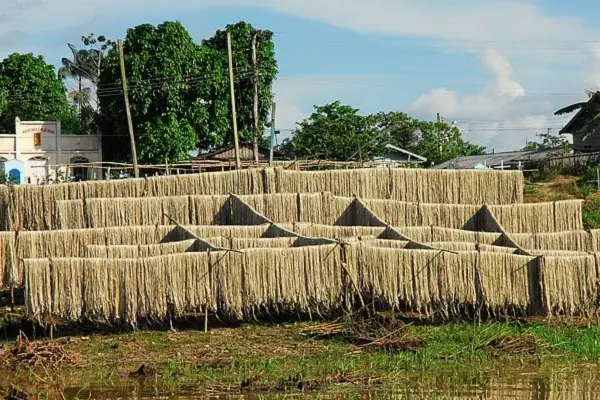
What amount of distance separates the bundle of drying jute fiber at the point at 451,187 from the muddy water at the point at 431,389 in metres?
10.5

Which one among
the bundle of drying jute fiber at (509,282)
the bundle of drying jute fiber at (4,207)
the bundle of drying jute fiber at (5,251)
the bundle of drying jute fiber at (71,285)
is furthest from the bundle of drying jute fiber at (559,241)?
the bundle of drying jute fiber at (4,207)

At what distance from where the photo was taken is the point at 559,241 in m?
20.4

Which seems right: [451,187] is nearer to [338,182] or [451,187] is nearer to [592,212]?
[338,182]

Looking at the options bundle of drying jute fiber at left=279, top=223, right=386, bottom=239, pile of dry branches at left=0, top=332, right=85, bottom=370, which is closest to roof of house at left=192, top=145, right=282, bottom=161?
bundle of drying jute fiber at left=279, top=223, right=386, bottom=239

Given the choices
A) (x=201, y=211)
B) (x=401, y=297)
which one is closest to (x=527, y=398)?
(x=401, y=297)

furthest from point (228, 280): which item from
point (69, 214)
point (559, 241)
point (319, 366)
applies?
point (559, 241)

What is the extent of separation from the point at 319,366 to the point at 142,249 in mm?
4851

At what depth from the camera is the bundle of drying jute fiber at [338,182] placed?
78.4ft

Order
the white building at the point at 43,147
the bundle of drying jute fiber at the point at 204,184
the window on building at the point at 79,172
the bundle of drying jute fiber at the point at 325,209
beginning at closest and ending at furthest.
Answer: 1. the bundle of drying jute fiber at the point at 325,209
2. the bundle of drying jute fiber at the point at 204,184
3. the window on building at the point at 79,172
4. the white building at the point at 43,147

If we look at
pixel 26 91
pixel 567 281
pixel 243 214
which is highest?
pixel 26 91

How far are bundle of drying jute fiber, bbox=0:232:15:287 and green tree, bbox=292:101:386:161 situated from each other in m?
31.9

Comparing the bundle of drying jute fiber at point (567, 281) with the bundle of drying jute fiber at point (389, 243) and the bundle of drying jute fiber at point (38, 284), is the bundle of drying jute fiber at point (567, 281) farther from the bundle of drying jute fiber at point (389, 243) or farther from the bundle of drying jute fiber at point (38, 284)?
the bundle of drying jute fiber at point (38, 284)

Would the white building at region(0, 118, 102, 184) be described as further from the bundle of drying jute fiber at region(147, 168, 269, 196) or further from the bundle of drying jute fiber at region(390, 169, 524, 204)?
the bundle of drying jute fiber at region(390, 169, 524, 204)

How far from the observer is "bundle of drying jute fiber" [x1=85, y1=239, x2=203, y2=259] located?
59.2ft
